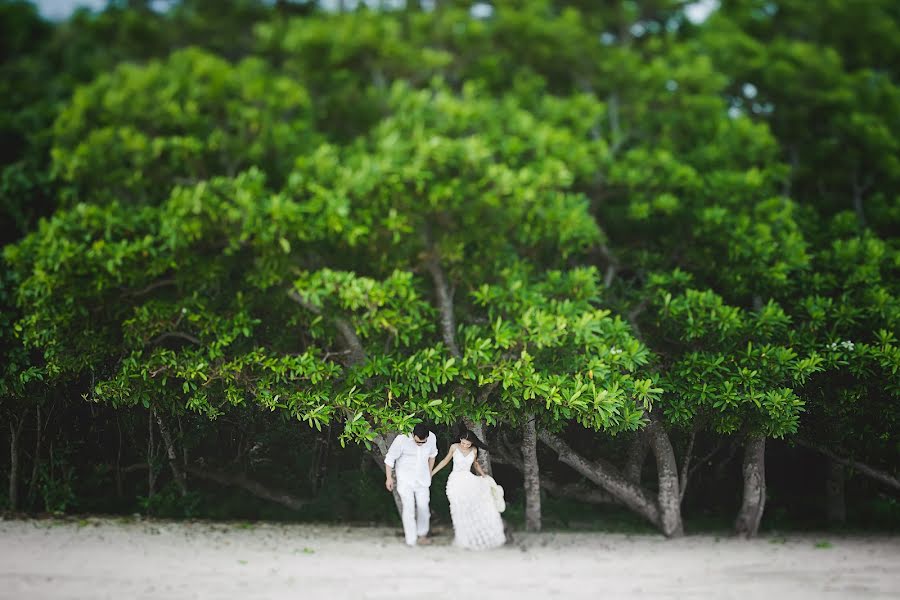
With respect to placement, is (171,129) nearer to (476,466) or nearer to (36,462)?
(36,462)

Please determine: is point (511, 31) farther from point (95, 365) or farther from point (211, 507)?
point (211, 507)

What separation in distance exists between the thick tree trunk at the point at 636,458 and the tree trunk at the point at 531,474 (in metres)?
1.62

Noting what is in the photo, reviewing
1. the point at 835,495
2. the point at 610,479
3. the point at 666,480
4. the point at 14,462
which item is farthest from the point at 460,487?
the point at 14,462

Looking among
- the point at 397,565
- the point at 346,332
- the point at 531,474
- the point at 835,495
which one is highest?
the point at 346,332

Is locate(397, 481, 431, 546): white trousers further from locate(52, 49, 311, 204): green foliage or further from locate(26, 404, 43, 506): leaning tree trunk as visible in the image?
locate(26, 404, 43, 506): leaning tree trunk

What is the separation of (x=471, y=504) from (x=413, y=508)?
0.72 metres

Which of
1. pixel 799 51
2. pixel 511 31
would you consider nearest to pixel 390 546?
pixel 511 31

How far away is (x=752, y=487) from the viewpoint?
11.3 meters

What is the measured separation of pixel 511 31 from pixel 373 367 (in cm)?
681

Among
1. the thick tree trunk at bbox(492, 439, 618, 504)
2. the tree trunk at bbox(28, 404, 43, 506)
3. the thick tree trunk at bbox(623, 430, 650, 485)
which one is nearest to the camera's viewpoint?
the thick tree trunk at bbox(623, 430, 650, 485)

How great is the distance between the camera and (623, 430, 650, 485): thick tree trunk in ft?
38.6

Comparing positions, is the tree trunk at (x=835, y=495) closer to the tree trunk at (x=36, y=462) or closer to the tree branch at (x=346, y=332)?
the tree branch at (x=346, y=332)

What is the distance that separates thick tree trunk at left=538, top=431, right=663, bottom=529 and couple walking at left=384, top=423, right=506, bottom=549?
4.99 ft

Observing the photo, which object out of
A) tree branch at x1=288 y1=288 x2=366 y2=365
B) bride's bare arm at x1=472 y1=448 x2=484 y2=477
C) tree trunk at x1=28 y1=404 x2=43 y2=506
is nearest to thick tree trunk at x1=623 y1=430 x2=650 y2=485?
bride's bare arm at x1=472 y1=448 x2=484 y2=477
